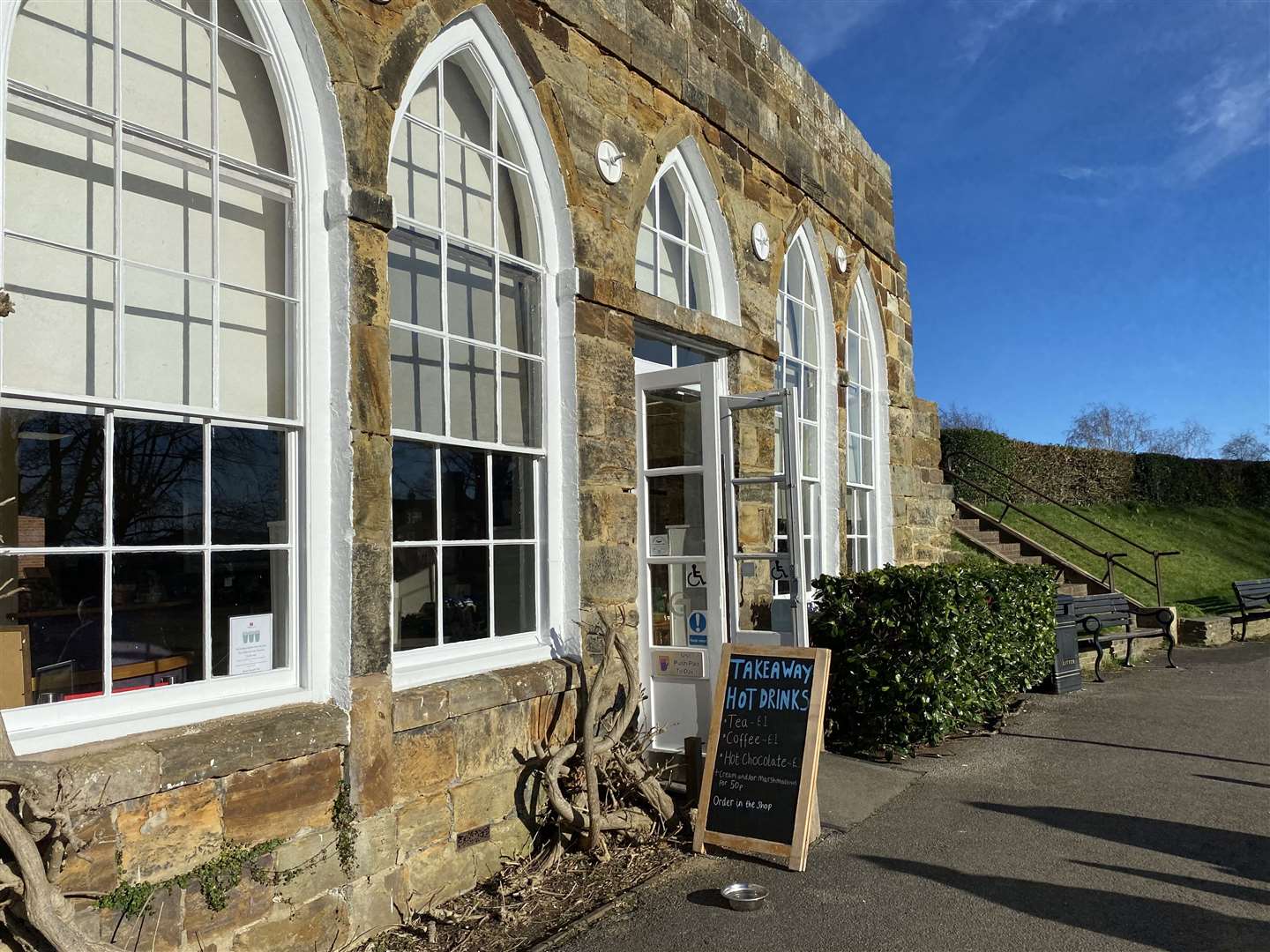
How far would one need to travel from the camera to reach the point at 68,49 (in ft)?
11.3

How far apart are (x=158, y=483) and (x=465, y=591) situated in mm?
1650

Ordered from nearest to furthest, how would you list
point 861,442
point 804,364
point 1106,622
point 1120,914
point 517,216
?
1. point 1120,914
2. point 517,216
3. point 804,364
4. point 861,442
5. point 1106,622

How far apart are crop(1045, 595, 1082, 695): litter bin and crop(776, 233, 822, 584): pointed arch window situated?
8.28 ft

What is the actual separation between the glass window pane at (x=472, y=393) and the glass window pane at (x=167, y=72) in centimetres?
149

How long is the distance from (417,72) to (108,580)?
104 inches

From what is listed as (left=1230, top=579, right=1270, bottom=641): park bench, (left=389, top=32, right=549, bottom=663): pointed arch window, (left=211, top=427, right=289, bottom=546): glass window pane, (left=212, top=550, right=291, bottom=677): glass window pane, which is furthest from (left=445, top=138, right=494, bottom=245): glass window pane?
(left=1230, top=579, right=1270, bottom=641): park bench

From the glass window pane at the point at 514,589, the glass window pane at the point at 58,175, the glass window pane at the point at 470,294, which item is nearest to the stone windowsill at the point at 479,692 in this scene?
the glass window pane at the point at 514,589

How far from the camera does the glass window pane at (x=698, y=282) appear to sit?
701cm

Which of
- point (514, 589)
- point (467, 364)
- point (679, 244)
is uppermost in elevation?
point (679, 244)

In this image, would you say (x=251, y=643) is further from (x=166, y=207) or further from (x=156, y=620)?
(x=166, y=207)

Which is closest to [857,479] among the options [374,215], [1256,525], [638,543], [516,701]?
[638,543]

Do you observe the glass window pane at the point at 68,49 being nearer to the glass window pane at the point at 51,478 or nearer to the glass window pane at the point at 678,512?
the glass window pane at the point at 51,478

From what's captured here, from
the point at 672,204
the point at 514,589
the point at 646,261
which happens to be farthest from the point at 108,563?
the point at 672,204

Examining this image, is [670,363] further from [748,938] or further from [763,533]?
[748,938]
